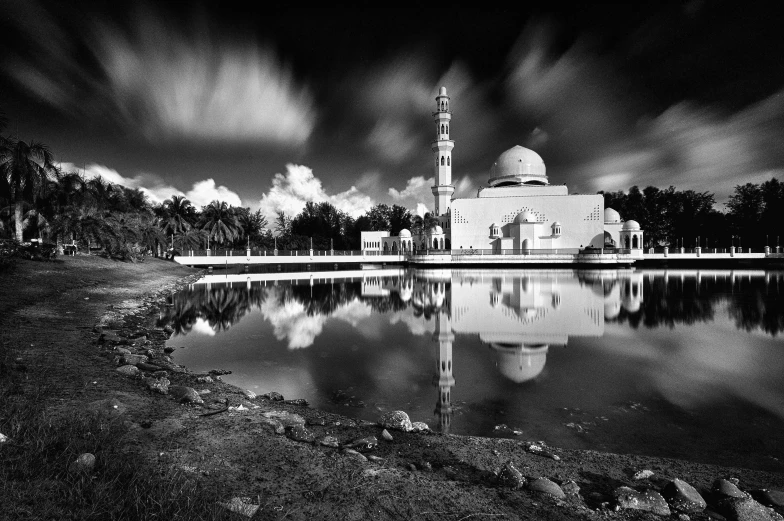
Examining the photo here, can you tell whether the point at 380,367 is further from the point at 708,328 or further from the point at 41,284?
the point at 41,284

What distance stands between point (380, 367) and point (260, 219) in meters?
62.2

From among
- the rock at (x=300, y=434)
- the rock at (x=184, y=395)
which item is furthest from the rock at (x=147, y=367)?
the rock at (x=300, y=434)

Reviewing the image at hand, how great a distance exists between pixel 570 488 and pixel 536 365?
4.95 meters

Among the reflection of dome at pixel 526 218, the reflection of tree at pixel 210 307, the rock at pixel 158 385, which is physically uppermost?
the reflection of dome at pixel 526 218

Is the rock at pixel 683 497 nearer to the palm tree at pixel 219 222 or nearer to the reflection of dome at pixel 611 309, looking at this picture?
the reflection of dome at pixel 611 309

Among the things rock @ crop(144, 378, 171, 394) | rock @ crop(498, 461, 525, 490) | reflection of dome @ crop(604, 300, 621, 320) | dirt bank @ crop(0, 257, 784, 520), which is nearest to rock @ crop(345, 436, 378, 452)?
dirt bank @ crop(0, 257, 784, 520)

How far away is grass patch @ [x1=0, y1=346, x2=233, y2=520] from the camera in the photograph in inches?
92.4

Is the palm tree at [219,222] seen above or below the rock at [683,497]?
above

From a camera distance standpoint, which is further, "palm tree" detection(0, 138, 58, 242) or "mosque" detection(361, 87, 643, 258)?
"mosque" detection(361, 87, 643, 258)

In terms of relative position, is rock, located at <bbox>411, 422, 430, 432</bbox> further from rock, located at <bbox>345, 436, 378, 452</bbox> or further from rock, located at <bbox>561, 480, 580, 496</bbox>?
rock, located at <bbox>561, 480, 580, 496</bbox>

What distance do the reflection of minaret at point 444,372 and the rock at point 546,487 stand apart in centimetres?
172

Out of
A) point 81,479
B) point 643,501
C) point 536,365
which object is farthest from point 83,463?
point 536,365

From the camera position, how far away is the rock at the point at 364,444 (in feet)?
13.8

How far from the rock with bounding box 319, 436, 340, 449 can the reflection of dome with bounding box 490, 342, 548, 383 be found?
13.4ft
